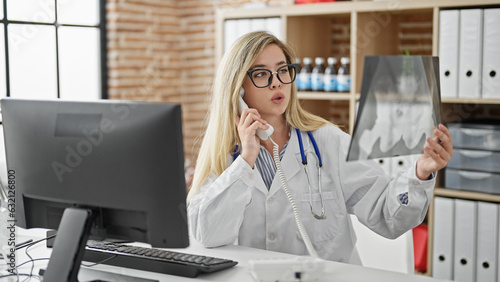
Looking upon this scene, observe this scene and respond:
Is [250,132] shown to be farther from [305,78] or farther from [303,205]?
[305,78]

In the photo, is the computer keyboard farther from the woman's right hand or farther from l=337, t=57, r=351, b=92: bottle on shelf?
l=337, t=57, r=351, b=92: bottle on shelf

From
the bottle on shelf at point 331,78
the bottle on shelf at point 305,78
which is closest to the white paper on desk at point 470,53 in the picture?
the bottle on shelf at point 331,78

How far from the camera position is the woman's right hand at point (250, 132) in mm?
1987

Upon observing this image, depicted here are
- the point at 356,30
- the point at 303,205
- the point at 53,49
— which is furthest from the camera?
the point at 53,49

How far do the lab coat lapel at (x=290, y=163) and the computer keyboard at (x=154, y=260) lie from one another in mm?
453

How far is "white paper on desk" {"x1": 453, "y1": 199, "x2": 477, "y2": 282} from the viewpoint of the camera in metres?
3.04

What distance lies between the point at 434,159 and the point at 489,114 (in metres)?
1.78

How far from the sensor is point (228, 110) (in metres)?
2.18

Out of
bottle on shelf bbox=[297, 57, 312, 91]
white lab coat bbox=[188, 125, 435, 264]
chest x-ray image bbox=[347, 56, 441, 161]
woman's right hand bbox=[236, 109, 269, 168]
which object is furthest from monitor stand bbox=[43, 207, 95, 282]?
bottle on shelf bbox=[297, 57, 312, 91]

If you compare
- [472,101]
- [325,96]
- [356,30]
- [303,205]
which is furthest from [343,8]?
[303,205]

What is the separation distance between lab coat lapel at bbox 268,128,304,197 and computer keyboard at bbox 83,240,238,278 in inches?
17.8

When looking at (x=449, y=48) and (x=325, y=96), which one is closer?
(x=449, y=48)

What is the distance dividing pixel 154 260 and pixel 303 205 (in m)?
0.62

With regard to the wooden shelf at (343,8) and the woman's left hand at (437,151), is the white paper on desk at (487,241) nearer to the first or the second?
the wooden shelf at (343,8)
